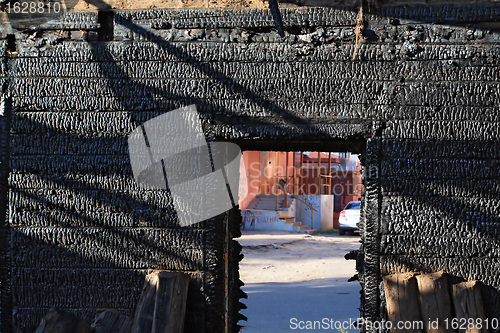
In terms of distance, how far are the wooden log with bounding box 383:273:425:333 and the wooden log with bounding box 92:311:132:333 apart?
5.43 ft

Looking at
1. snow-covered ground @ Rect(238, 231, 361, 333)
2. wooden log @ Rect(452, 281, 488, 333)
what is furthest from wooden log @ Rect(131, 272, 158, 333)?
snow-covered ground @ Rect(238, 231, 361, 333)

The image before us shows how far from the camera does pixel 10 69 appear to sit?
3172 millimetres

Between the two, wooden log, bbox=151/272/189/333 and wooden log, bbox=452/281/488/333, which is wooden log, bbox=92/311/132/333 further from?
wooden log, bbox=452/281/488/333

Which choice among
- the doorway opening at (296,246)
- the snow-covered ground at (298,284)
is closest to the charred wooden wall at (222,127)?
the doorway opening at (296,246)

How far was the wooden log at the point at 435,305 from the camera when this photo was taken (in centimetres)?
274

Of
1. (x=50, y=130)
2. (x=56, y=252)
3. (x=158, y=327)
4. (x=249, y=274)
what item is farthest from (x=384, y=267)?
(x=249, y=274)

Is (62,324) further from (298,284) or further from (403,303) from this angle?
(298,284)

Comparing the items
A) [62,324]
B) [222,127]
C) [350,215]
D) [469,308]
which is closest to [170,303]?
[62,324]

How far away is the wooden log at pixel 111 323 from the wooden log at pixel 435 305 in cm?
185

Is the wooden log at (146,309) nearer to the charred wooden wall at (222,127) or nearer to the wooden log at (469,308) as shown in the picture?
the charred wooden wall at (222,127)

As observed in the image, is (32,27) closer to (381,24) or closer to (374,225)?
(381,24)

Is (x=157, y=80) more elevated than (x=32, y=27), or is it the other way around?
(x=32, y=27)

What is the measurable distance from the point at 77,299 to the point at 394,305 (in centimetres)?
209

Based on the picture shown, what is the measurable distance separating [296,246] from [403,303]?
44.5 feet
